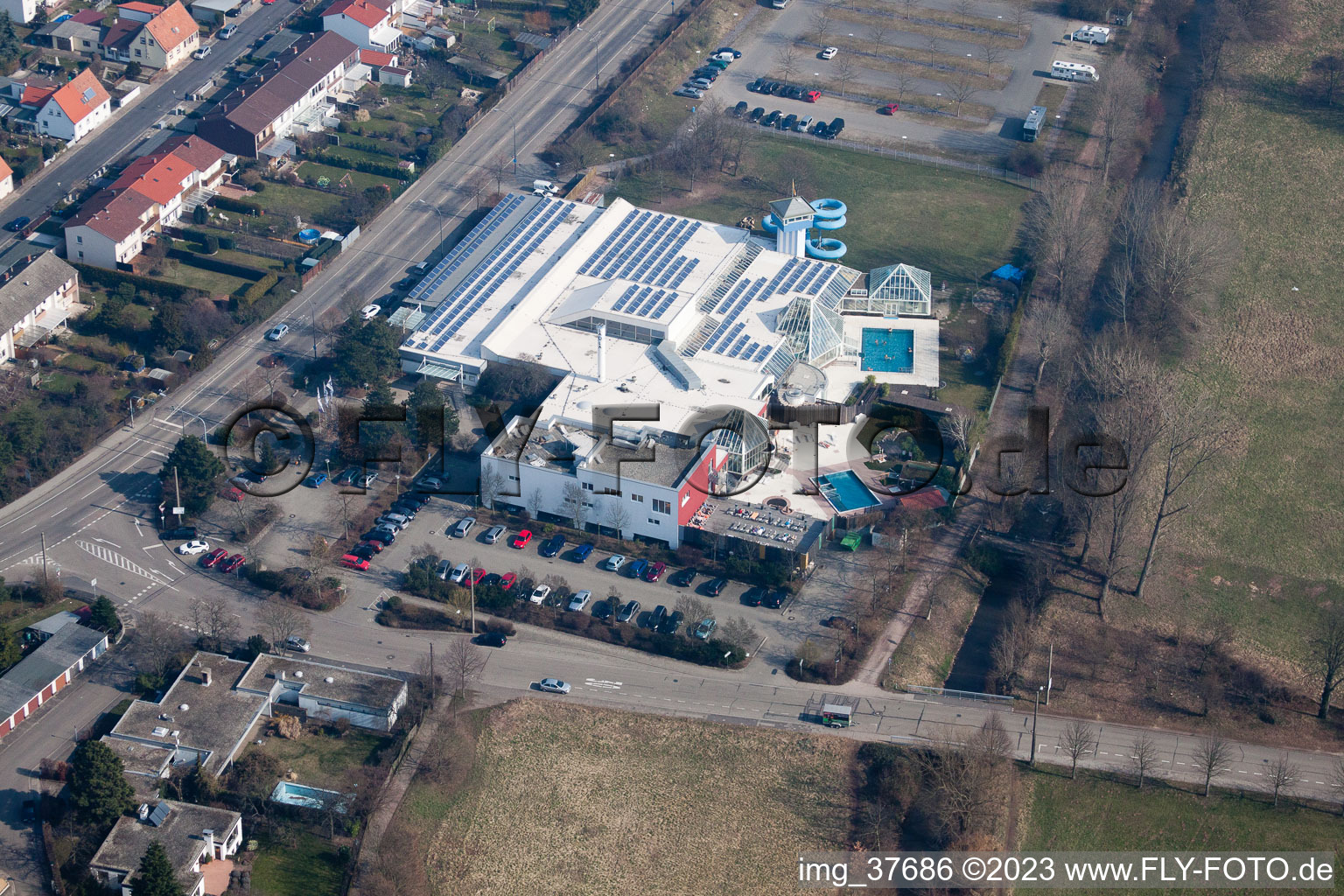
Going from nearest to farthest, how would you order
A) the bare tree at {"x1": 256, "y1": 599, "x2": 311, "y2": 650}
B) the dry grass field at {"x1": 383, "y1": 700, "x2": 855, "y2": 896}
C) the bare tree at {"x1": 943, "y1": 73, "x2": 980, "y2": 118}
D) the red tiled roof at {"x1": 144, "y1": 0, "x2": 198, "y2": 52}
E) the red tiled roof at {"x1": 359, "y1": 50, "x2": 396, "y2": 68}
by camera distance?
the dry grass field at {"x1": 383, "y1": 700, "x2": 855, "y2": 896}
the bare tree at {"x1": 256, "y1": 599, "x2": 311, "y2": 650}
the red tiled roof at {"x1": 144, "y1": 0, "x2": 198, "y2": 52}
the red tiled roof at {"x1": 359, "y1": 50, "x2": 396, "y2": 68}
the bare tree at {"x1": 943, "y1": 73, "x2": 980, "y2": 118}

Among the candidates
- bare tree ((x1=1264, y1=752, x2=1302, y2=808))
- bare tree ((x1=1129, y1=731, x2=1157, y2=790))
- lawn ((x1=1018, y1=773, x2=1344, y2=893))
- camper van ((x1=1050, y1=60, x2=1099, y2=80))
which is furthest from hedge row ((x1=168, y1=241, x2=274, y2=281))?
camper van ((x1=1050, y1=60, x2=1099, y2=80))

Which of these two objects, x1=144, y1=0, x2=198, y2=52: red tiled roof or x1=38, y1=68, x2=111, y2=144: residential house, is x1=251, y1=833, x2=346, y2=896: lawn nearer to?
x1=38, y1=68, x2=111, y2=144: residential house

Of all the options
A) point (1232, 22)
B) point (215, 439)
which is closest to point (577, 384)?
point (215, 439)

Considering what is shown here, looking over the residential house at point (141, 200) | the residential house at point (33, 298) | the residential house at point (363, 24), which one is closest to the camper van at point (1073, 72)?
the residential house at point (363, 24)

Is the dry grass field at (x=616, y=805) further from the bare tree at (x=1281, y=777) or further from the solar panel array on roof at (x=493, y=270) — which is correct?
the solar panel array on roof at (x=493, y=270)

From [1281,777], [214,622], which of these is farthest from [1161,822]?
[214,622]
